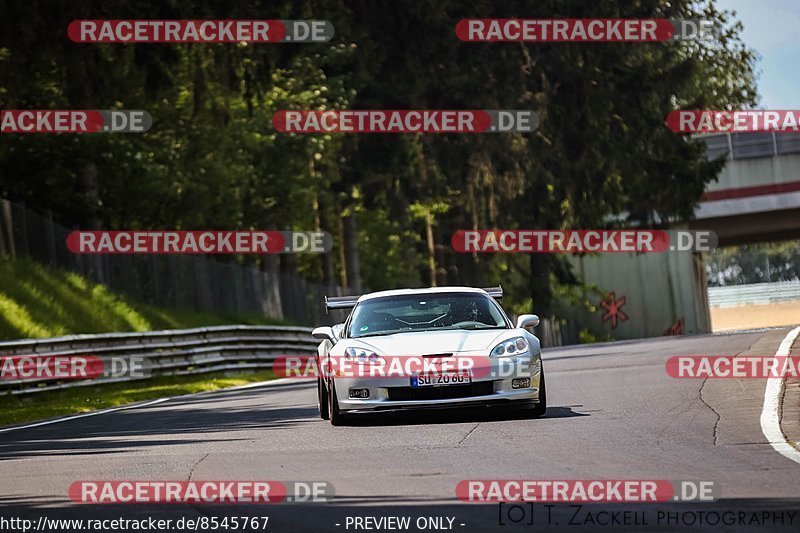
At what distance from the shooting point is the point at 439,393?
14383 mm

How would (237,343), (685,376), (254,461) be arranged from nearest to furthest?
(254,461)
(685,376)
(237,343)

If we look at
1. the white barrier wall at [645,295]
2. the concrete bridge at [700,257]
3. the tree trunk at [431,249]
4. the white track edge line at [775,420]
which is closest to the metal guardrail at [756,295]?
the concrete bridge at [700,257]

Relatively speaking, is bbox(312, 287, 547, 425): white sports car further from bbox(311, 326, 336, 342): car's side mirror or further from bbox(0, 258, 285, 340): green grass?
bbox(0, 258, 285, 340): green grass

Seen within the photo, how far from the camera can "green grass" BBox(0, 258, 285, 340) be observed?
100 feet

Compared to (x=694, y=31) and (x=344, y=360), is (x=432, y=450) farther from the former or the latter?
(x=694, y=31)

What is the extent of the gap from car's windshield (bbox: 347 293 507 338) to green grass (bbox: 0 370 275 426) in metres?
6.80

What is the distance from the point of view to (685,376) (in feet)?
66.5

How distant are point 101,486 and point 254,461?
163 cm

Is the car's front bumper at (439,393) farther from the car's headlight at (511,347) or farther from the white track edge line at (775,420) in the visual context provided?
the white track edge line at (775,420)

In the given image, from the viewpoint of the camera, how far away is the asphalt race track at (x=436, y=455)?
8.67 meters

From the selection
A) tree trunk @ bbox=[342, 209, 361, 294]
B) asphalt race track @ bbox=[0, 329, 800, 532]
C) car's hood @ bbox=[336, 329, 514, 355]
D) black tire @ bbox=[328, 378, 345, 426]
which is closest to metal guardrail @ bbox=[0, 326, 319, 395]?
asphalt race track @ bbox=[0, 329, 800, 532]

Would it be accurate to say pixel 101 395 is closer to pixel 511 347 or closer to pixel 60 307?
pixel 60 307

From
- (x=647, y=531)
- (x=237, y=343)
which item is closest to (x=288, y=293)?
(x=237, y=343)

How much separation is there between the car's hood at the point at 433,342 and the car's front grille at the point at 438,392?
12.8 inches
